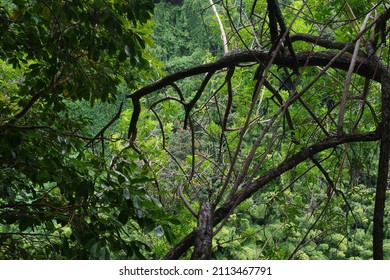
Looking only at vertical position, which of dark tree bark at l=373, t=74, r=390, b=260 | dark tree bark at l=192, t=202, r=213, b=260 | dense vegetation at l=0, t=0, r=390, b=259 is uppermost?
dense vegetation at l=0, t=0, r=390, b=259

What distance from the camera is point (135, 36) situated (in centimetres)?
157

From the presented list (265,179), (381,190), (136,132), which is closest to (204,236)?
(265,179)

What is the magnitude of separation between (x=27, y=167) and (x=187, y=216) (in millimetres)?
1613

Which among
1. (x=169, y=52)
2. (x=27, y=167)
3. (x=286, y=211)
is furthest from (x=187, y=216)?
(x=169, y=52)

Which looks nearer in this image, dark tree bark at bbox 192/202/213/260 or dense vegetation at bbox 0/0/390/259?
dark tree bark at bbox 192/202/213/260

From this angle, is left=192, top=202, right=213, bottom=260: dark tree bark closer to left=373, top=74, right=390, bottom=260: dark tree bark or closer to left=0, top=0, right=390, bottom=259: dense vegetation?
left=0, top=0, right=390, bottom=259: dense vegetation

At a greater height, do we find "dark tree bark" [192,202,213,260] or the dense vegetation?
the dense vegetation

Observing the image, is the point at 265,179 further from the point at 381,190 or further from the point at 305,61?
the point at 305,61

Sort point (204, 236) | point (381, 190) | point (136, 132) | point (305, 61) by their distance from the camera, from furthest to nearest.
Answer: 1. point (136, 132)
2. point (305, 61)
3. point (381, 190)
4. point (204, 236)

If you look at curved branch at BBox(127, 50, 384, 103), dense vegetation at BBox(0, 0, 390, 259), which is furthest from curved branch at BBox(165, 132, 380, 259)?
curved branch at BBox(127, 50, 384, 103)

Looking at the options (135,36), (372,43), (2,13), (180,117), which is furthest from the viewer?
(180,117)

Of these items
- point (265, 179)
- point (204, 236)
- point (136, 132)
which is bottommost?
point (204, 236)

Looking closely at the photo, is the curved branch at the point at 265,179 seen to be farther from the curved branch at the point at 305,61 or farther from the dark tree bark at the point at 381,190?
the curved branch at the point at 305,61

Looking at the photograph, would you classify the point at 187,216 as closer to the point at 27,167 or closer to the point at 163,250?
the point at 163,250
